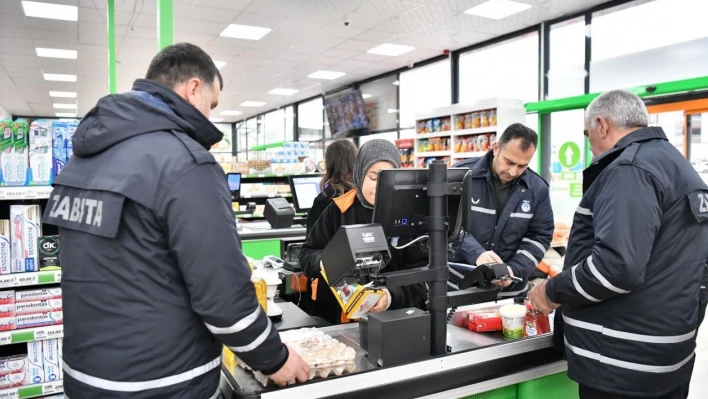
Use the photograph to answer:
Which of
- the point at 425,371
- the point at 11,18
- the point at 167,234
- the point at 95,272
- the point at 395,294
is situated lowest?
the point at 425,371

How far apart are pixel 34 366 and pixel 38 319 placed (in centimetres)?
23

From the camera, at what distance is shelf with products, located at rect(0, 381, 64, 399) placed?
7.75 ft

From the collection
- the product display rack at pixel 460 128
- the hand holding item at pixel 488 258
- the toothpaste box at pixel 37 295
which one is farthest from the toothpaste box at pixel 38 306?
the product display rack at pixel 460 128

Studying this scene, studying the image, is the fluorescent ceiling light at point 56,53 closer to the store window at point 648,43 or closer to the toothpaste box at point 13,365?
the toothpaste box at point 13,365

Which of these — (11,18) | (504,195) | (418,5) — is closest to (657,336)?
(504,195)

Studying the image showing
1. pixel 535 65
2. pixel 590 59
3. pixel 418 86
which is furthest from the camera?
pixel 418 86

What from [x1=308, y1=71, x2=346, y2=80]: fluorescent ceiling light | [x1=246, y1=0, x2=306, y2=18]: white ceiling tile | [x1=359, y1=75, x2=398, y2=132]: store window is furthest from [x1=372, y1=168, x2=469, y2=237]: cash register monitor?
[x1=308, y1=71, x2=346, y2=80]: fluorescent ceiling light

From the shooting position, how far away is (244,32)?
8.55 m

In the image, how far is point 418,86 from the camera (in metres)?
11.4

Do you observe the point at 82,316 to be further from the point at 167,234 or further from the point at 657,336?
the point at 657,336

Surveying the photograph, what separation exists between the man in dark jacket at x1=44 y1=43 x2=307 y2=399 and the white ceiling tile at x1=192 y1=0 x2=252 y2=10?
20.4 feet

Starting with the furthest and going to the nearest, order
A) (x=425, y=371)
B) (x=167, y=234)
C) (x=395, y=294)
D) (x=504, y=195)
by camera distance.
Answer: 1. (x=504, y=195)
2. (x=395, y=294)
3. (x=425, y=371)
4. (x=167, y=234)

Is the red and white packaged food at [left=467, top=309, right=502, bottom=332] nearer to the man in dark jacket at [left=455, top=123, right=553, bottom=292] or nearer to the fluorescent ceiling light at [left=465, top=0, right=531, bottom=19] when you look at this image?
the man in dark jacket at [left=455, top=123, right=553, bottom=292]

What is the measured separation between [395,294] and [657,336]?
37.7 inches
